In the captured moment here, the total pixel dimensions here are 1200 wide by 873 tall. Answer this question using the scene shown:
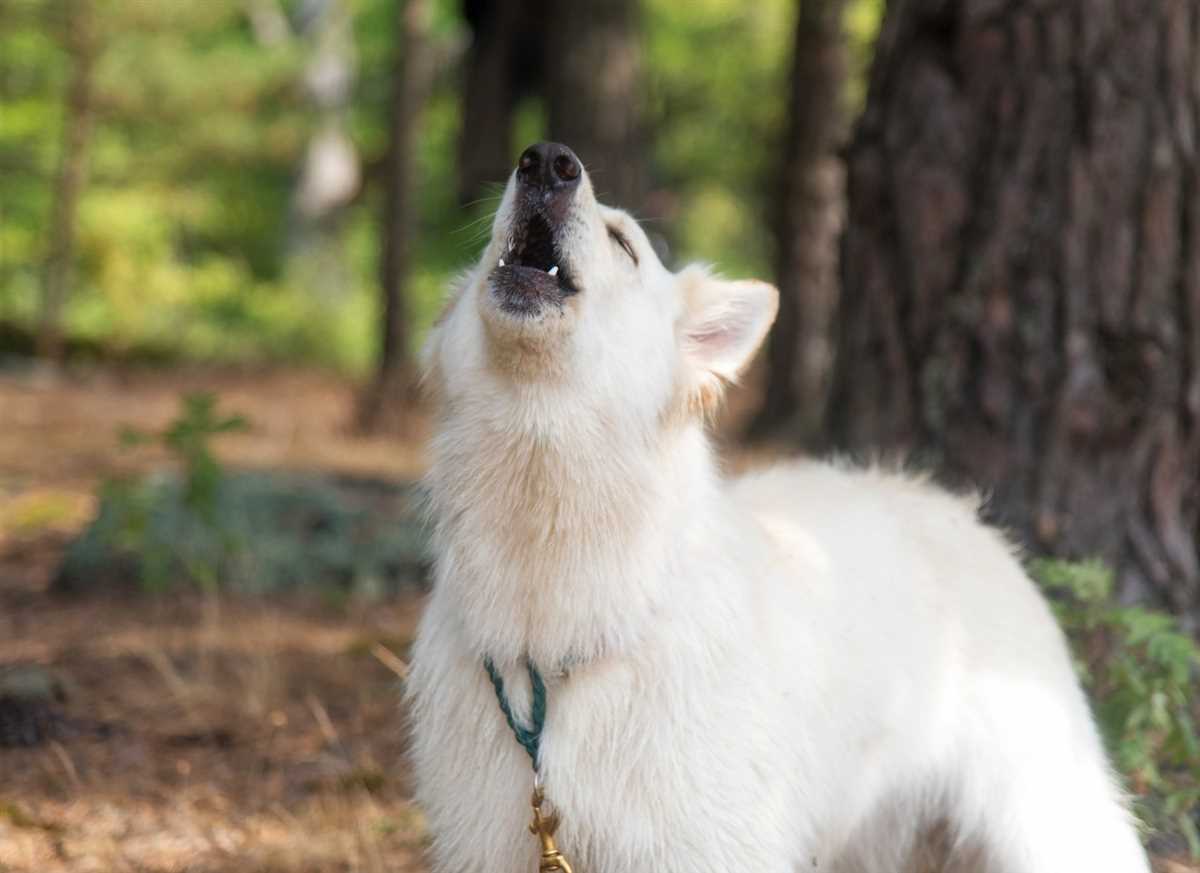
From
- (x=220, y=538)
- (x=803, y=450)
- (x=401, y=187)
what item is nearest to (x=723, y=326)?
(x=220, y=538)

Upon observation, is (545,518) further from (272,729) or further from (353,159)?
(353,159)

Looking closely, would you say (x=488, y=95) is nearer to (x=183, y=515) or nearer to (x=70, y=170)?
(x=70, y=170)

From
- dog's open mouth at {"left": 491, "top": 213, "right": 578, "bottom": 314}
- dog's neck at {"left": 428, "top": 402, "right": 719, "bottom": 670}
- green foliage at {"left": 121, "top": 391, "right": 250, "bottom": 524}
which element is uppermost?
dog's open mouth at {"left": 491, "top": 213, "right": 578, "bottom": 314}

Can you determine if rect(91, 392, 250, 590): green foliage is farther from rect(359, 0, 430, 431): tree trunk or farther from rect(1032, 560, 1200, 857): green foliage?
rect(359, 0, 430, 431): tree trunk

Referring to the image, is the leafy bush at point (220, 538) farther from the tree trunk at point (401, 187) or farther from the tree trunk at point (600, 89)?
the tree trunk at point (401, 187)

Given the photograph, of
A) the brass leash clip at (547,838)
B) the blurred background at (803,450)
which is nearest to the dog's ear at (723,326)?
the blurred background at (803,450)

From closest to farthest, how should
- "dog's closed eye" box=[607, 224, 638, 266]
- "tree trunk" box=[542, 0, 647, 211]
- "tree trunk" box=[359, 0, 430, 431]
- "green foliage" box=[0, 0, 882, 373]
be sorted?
"dog's closed eye" box=[607, 224, 638, 266]
"tree trunk" box=[542, 0, 647, 211]
"tree trunk" box=[359, 0, 430, 431]
"green foliage" box=[0, 0, 882, 373]

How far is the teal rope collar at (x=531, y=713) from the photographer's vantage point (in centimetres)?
325

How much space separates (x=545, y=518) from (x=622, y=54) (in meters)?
7.34

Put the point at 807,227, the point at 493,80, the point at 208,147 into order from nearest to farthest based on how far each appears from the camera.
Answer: the point at 807,227 < the point at 493,80 < the point at 208,147

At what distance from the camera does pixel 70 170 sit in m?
18.5

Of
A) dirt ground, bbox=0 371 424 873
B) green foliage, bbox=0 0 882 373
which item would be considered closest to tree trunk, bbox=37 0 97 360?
green foliage, bbox=0 0 882 373

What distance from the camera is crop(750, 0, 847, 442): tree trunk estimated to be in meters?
11.7

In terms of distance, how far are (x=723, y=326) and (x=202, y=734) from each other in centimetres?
278
